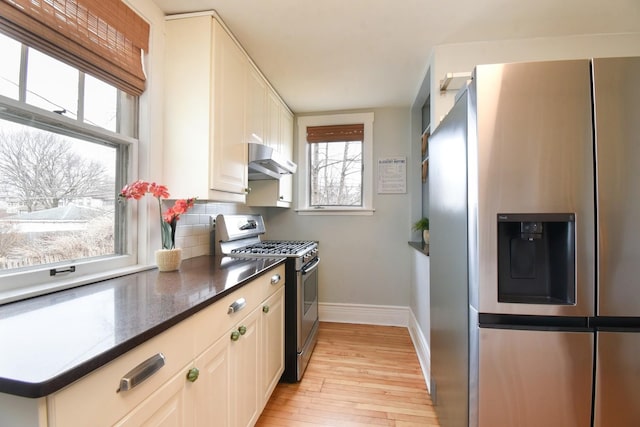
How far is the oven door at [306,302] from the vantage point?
1959 mm

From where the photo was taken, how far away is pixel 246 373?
1.32m

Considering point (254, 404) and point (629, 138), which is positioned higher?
point (629, 138)

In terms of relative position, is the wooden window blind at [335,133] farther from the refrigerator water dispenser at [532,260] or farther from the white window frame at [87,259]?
the refrigerator water dispenser at [532,260]

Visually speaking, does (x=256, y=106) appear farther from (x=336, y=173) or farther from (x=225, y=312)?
(x=225, y=312)

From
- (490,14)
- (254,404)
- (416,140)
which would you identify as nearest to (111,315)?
(254,404)

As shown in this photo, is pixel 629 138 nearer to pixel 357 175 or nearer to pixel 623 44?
pixel 623 44

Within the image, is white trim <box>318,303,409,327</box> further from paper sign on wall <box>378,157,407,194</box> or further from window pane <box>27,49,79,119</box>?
window pane <box>27,49,79,119</box>

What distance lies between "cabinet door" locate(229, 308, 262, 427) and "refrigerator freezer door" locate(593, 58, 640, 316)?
146cm


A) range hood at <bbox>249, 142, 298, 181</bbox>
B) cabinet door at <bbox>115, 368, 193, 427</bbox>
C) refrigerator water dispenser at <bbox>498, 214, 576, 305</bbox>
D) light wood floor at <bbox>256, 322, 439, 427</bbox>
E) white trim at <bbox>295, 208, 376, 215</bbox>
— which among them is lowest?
light wood floor at <bbox>256, 322, 439, 427</bbox>

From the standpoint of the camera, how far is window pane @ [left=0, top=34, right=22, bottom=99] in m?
0.96

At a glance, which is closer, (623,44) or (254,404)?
(254,404)

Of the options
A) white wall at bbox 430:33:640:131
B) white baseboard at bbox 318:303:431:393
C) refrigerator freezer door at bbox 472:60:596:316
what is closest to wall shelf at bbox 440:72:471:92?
white wall at bbox 430:33:640:131

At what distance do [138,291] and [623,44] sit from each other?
3.14 m

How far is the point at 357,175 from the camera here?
308 centimetres
